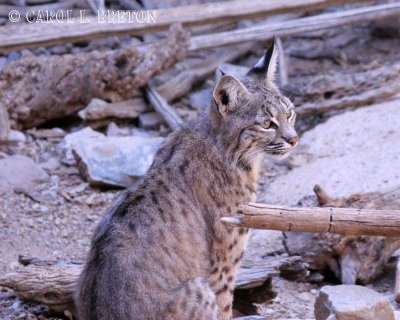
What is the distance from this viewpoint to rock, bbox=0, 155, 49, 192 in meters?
8.02

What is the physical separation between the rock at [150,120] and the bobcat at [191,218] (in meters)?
4.42

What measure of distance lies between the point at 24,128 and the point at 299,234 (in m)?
4.34

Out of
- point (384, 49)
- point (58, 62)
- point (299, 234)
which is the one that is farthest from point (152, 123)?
point (384, 49)

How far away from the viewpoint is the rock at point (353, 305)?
4.73 meters

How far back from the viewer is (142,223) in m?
4.60

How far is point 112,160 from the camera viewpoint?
8.29 meters

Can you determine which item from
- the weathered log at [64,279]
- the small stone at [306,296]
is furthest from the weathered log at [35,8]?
the small stone at [306,296]

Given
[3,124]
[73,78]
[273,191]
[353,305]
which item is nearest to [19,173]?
[3,124]

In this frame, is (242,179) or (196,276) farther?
(242,179)

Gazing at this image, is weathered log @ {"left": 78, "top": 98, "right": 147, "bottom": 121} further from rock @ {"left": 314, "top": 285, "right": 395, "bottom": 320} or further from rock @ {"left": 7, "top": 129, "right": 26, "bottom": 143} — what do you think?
rock @ {"left": 314, "top": 285, "right": 395, "bottom": 320}

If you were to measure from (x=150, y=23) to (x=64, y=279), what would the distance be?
5.19 meters

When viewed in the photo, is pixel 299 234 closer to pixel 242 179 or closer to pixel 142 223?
pixel 242 179

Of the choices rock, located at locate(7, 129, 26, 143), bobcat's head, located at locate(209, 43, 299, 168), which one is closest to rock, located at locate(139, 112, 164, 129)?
rock, located at locate(7, 129, 26, 143)

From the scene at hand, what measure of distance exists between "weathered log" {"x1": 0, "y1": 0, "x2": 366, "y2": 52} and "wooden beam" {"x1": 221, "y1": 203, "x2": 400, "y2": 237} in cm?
601
